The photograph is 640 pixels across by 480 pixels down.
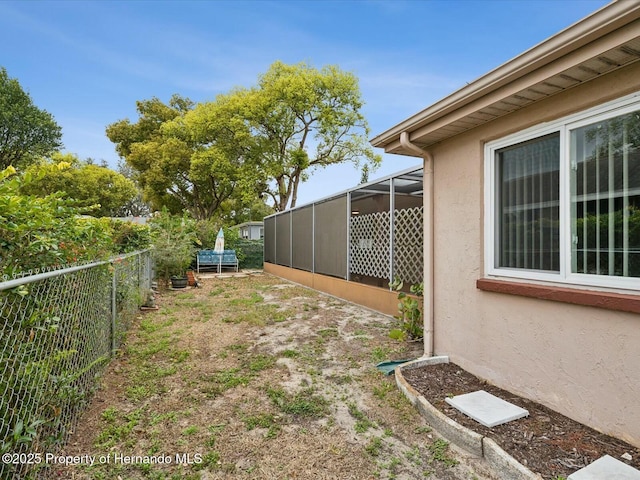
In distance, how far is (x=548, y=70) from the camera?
7.25ft

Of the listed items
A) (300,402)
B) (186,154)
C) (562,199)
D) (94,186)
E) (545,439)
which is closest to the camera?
(545,439)

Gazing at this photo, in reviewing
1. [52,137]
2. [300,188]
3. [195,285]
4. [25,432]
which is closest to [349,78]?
[300,188]

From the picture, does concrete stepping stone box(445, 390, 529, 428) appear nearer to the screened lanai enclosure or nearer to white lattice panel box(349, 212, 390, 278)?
the screened lanai enclosure

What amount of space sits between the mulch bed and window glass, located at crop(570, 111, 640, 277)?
3.43ft

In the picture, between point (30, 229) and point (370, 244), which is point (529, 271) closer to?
point (30, 229)

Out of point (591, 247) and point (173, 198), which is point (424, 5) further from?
point (173, 198)

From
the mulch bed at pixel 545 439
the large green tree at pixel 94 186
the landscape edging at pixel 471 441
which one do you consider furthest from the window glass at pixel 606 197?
the large green tree at pixel 94 186

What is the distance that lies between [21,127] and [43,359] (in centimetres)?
2443

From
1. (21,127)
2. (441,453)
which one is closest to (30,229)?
(441,453)

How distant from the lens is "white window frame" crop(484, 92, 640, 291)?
7.16ft

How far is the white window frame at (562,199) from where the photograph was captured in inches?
85.9

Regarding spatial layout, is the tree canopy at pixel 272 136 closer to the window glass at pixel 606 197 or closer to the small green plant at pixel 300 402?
the small green plant at pixel 300 402

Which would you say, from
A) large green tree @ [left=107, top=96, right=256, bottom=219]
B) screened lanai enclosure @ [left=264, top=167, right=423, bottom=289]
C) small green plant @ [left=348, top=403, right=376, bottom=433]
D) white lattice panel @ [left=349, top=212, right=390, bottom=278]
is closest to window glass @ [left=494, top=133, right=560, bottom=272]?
small green plant @ [left=348, top=403, right=376, bottom=433]

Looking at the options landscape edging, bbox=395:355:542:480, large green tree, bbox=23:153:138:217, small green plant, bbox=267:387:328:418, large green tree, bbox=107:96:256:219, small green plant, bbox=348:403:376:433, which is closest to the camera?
landscape edging, bbox=395:355:542:480
